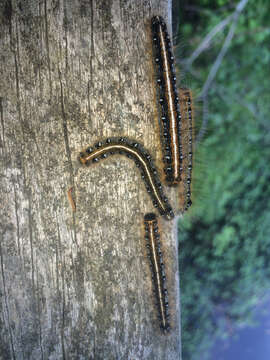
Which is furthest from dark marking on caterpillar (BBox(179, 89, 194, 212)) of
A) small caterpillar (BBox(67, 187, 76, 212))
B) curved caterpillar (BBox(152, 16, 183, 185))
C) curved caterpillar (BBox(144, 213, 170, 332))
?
small caterpillar (BBox(67, 187, 76, 212))

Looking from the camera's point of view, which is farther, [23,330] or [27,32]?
[23,330]

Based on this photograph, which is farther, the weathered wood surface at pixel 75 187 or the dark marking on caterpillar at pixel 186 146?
the dark marking on caterpillar at pixel 186 146

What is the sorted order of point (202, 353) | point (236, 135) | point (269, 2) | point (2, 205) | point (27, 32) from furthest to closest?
point (202, 353)
point (236, 135)
point (269, 2)
point (2, 205)
point (27, 32)

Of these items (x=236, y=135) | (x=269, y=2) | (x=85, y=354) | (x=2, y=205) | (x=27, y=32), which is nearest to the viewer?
(x=27, y=32)

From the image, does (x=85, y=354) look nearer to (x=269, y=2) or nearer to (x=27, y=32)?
(x=27, y=32)

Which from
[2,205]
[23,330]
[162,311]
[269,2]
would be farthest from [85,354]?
[269,2]

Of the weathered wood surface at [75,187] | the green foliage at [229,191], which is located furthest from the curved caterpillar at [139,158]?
the green foliage at [229,191]

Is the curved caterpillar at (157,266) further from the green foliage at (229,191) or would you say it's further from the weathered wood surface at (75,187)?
the green foliage at (229,191)
